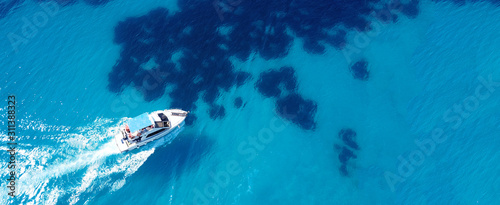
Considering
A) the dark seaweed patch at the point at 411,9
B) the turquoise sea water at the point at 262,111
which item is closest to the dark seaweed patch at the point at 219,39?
the turquoise sea water at the point at 262,111

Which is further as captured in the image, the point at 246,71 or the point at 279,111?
the point at 246,71

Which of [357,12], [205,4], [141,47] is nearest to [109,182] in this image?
[141,47]

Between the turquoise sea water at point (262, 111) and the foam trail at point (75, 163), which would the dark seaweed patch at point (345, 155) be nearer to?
the turquoise sea water at point (262, 111)

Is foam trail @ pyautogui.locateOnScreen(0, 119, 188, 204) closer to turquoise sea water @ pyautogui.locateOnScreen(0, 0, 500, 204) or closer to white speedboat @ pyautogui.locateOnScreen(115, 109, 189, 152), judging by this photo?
turquoise sea water @ pyautogui.locateOnScreen(0, 0, 500, 204)

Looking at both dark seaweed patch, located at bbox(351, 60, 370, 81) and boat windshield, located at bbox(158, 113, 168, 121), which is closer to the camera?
boat windshield, located at bbox(158, 113, 168, 121)

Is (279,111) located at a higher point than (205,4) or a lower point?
lower

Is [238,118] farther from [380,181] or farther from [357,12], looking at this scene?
[357,12]

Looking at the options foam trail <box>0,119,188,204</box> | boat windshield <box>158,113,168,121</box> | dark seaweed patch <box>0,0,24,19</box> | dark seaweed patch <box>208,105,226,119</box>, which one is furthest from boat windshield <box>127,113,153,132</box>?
dark seaweed patch <box>0,0,24,19</box>
